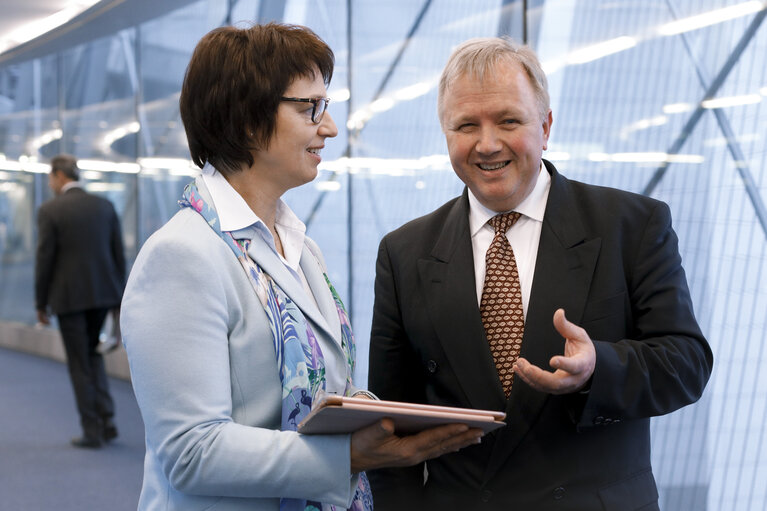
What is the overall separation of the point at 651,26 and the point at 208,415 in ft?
7.48

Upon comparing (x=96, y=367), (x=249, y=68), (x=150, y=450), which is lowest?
(x=96, y=367)

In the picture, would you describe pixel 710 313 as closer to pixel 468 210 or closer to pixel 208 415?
pixel 468 210

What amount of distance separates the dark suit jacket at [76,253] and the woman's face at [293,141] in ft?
13.8

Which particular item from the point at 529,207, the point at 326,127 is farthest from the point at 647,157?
the point at 326,127

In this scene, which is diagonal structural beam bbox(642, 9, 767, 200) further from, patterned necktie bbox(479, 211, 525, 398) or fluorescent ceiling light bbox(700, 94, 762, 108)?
patterned necktie bbox(479, 211, 525, 398)

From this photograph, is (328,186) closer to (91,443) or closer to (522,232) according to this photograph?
(91,443)

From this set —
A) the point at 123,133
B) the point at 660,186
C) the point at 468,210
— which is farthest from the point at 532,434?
the point at 123,133

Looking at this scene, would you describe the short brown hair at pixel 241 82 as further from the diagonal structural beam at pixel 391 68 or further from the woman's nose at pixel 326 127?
the diagonal structural beam at pixel 391 68

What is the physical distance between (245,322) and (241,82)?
17.2 inches

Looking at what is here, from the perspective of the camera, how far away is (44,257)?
5.57m

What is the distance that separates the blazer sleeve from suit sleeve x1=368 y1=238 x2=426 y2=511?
371 millimetres

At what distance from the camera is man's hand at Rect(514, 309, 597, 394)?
1310 mm

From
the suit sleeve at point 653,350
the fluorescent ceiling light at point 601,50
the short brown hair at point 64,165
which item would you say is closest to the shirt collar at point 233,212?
the suit sleeve at point 653,350

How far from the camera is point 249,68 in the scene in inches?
59.3
